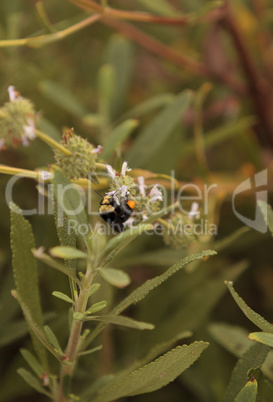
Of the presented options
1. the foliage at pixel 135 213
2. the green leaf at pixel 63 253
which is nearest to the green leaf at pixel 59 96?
the foliage at pixel 135 213

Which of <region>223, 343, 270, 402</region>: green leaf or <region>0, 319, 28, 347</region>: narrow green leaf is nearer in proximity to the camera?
<region>223, 343, 270, 402</region>: green leaf

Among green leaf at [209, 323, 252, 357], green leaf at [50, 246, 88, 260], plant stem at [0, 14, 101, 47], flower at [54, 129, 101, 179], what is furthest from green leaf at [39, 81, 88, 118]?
green leaf at [50, 246, 88, 260]

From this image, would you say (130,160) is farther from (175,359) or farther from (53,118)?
(175,359)

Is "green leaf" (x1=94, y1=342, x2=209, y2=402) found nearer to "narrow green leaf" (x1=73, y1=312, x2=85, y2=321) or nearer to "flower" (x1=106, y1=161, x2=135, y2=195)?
"narrow green leaf" (x1=73, y1=312, x2=85, y2=321)

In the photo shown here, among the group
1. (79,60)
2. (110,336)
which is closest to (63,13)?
(79,60)

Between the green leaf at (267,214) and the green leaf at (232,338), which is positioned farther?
the green leaf at (232,338)

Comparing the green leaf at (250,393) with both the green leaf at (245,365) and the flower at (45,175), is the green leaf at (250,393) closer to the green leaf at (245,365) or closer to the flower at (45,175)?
the green leaf at (245,365)
